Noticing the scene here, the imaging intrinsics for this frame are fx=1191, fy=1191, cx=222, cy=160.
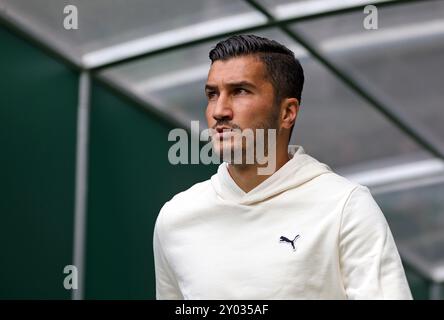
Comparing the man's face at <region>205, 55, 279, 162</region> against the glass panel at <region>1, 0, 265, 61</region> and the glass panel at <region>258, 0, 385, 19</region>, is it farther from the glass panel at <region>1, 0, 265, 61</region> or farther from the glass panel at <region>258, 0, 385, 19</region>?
the glass panel at <region>258, 0, 385, 19</region>

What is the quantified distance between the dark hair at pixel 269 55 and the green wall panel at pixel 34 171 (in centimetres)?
675

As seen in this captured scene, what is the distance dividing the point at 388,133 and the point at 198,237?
35.6 feet

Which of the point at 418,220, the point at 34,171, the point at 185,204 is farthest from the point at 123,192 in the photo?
the point at 185,204

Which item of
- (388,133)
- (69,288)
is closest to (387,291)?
(69,288)

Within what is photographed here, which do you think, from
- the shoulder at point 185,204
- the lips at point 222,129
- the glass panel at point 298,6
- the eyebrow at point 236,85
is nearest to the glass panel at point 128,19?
the glass panel at point 298,6

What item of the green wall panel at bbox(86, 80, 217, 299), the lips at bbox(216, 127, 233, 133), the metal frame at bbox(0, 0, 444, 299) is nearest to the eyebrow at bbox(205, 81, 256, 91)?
the lips at bbox(216, 127, 233, 133)

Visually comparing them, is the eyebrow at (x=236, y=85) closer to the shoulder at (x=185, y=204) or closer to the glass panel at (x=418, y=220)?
the shoulder at (x=185, y=204)

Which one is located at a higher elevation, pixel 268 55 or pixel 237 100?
pixel 268 55

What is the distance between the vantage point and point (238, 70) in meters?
3.82

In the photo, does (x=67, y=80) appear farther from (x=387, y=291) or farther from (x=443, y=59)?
(x=387, y=291)

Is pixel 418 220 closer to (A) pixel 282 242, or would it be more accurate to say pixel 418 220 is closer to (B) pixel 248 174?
(B) pixel 248 174

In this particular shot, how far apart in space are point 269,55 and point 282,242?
62 cm

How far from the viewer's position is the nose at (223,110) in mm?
3762

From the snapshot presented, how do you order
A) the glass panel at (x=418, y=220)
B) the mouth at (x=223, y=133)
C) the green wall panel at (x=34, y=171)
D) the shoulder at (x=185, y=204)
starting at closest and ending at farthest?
the mouth at (x=223, y=133), the shoulder at (x=185, y=204), the green wall panel at (x=34, y=171), the glass panel at (x=418, y=220)
